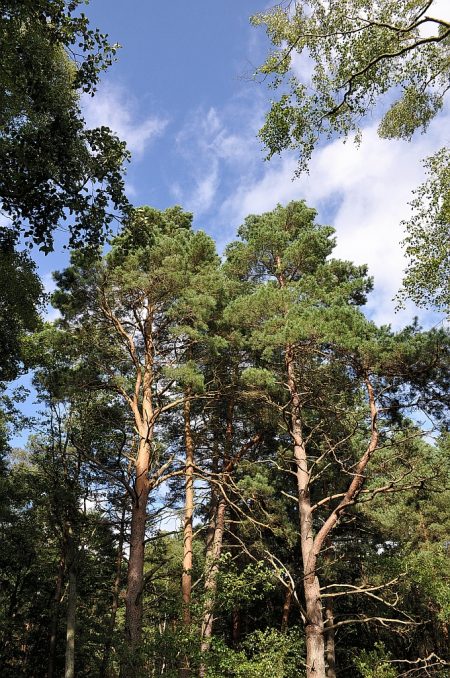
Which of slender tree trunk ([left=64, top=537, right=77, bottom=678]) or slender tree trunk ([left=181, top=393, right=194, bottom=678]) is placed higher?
slender tree trunk ([left=181, top=393, right=194, bottom=678])

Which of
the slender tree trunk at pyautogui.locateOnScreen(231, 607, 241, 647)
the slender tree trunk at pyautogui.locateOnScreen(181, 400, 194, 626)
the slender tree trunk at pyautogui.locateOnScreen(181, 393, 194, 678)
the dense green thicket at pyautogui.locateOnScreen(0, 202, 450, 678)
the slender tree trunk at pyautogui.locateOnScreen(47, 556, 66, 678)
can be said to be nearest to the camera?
the dense green thicket at pyautogui.locateOnScreen(0, 202, 450, 678)

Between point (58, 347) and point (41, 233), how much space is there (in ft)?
22.8

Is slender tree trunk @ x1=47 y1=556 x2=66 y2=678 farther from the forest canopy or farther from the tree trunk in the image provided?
the tree trunk

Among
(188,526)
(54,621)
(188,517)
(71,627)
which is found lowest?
(71,627)

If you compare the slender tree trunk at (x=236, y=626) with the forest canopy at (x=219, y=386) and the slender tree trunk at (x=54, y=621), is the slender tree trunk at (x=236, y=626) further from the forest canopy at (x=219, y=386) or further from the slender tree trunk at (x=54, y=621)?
the slender tree trunk at (x=54, y=621)

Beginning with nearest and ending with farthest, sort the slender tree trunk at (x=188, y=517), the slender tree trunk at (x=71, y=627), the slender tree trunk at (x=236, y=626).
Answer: the slender tree trunk at (x=188, y=517) → the slender tree trunk at (x=71, y=627) → the slender tree trunk at (x=236, y=626)

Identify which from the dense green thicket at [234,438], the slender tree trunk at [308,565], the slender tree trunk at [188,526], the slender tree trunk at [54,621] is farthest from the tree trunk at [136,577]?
the slender tree trunk at [54,621]

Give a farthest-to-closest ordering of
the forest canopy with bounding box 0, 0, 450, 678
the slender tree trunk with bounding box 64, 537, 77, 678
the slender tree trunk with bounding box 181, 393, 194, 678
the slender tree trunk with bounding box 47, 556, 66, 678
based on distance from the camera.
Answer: the slender tree trunk with bounding box 47, 556, 66, 678 < the slender tree trunk with bounding box 64, 537, 77, 678 < the slender tree trunk with bounding box 181, 393, 194, 678 < the forest canopy with bounding box 0, 0, 450, 678

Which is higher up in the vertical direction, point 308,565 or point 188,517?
point 188,517

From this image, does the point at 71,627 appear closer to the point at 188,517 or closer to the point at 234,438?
the point at 188,517

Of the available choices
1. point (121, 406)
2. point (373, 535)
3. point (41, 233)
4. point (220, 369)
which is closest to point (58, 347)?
point (121, 406)

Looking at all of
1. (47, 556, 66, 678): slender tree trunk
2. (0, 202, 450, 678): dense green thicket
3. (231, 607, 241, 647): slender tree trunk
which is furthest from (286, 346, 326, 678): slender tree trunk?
(47, 556, 66, 678): slender tree trunk

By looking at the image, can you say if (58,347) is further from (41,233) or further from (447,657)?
(447,657)

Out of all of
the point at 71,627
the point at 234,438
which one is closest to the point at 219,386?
the point at 234,438
